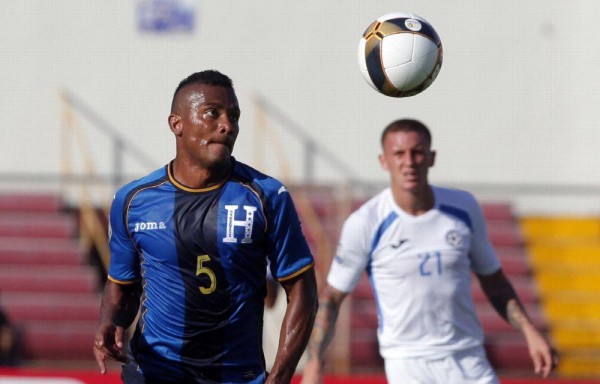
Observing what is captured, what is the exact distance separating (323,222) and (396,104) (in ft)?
7.47

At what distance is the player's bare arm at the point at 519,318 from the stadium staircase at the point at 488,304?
5.95 metres

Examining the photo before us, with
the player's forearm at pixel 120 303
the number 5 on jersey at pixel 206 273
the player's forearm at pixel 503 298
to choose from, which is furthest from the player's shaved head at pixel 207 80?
the player's forearm at pixel 503 298

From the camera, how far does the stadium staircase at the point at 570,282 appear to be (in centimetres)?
1335

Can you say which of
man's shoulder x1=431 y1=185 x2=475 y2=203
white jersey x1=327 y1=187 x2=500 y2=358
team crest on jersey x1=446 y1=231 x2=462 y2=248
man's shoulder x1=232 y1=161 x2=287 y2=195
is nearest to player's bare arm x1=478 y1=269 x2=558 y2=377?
white jersey x1=327 y1=187 x2=500 y2=358

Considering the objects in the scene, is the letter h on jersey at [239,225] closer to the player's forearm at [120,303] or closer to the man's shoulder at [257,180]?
the man's shoulder at [257,180]

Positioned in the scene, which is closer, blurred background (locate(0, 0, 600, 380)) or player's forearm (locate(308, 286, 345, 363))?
player's forearm (locate(308, 286, 345, 363))

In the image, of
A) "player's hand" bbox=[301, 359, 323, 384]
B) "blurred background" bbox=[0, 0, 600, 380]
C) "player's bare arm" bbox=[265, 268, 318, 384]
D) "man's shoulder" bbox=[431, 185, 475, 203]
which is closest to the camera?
"player's bare arm" bbox=[265, 268, 318, 384]

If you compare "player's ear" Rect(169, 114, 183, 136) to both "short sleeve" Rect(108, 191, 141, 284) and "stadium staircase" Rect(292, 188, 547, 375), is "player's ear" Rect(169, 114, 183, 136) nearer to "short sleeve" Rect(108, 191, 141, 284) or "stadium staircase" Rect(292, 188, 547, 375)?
"short sleeve" Rect(108, 191, 141, 284)

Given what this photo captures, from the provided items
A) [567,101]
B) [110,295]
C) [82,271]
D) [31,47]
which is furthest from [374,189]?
[110,295]

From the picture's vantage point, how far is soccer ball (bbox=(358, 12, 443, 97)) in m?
6.57

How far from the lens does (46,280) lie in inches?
545

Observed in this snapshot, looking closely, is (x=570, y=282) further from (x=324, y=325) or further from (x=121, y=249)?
(x=121, y=249)

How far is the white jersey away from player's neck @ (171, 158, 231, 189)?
174 centimetres

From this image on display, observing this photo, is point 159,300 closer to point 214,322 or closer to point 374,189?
point 214,322
